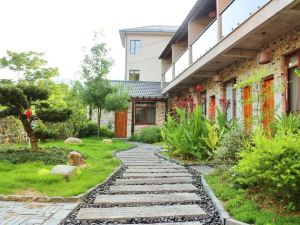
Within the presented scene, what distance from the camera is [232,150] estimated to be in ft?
21.5

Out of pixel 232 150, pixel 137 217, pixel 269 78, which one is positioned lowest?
pixel 137 217

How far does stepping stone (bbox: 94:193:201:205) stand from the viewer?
5.24m

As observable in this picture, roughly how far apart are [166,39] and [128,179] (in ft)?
81.7

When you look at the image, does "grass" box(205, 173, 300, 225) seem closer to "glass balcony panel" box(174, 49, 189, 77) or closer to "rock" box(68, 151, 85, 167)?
"rock" box(68, 151, 85, 167)

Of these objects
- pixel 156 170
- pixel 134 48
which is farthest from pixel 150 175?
pixel 134 48

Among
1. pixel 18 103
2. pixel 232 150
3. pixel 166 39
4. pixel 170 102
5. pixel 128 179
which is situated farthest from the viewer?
pixel 166 39

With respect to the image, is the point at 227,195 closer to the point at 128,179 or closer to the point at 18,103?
the point at 128,179

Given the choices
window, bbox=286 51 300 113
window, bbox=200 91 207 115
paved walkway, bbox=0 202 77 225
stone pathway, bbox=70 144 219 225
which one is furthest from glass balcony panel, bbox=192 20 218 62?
paved walkway, bbox=0 202 77 225

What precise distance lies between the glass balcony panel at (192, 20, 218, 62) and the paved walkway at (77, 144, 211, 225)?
5.27 m

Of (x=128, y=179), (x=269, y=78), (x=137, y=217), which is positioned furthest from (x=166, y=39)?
(x=137, y=217)

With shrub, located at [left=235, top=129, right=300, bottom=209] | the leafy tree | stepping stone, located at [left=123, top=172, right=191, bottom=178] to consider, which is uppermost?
the leafy tree

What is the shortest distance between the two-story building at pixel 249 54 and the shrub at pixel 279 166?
2055 mm

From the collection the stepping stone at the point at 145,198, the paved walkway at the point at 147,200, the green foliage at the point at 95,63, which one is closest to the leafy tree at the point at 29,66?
the green foliage at the point at 95,63

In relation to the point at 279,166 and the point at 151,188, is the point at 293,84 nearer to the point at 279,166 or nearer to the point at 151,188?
the point at 151,188
